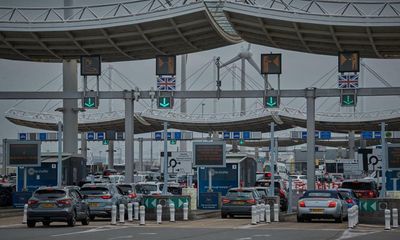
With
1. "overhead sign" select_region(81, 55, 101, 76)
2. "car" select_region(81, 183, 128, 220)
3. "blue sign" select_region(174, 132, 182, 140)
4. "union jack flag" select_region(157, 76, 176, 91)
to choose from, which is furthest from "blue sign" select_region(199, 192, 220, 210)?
Result: "blue sign" select_region(174, 132, 182, 140)

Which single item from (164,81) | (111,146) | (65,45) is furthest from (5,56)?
(111,146)

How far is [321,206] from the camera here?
31.5 metres

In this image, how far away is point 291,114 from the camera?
322 feet

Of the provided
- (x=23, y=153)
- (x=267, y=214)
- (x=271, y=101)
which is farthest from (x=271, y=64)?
(x=267, y=214)

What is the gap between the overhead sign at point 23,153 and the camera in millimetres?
44188

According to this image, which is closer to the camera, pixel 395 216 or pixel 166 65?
pixel 395 216

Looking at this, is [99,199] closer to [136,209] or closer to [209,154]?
[136,209]

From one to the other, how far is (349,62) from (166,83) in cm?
1015

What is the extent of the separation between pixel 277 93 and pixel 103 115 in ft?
212

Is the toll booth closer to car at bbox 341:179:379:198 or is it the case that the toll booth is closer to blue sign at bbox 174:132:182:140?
car at bbox 341:179:379:198

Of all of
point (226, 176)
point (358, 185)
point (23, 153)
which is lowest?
point (358, 185)

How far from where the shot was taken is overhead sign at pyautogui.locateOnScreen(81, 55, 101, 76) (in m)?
48.6

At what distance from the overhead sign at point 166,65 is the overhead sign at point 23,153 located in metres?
8.02

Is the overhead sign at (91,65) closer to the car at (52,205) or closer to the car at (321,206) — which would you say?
the car at (321,206)
